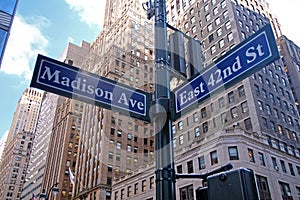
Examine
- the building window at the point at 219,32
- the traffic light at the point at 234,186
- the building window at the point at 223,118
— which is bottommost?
the traffic light at the point at 234,186

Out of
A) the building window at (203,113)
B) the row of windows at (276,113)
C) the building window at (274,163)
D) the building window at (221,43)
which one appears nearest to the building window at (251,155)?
the building window at (274,163)

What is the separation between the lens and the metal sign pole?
11.7 ft

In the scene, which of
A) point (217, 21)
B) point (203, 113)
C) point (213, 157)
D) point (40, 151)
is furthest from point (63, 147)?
point (213, 157)

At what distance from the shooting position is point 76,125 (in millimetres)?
100938

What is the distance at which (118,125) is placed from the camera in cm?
5150

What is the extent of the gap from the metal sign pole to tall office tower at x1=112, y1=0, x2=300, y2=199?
105 feet

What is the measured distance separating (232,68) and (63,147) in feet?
316

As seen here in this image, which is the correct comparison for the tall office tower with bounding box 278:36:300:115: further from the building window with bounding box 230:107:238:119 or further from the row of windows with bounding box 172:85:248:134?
the building window with bounding box 230:107:238:119

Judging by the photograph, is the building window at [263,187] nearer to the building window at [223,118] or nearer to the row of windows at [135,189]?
the building window at [223,118]

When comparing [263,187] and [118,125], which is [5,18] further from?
[263,187]

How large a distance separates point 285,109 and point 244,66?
53425 mm

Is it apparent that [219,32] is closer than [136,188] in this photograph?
No

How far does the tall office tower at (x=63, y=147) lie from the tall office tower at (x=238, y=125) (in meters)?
37.6

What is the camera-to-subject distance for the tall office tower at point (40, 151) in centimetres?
11006
